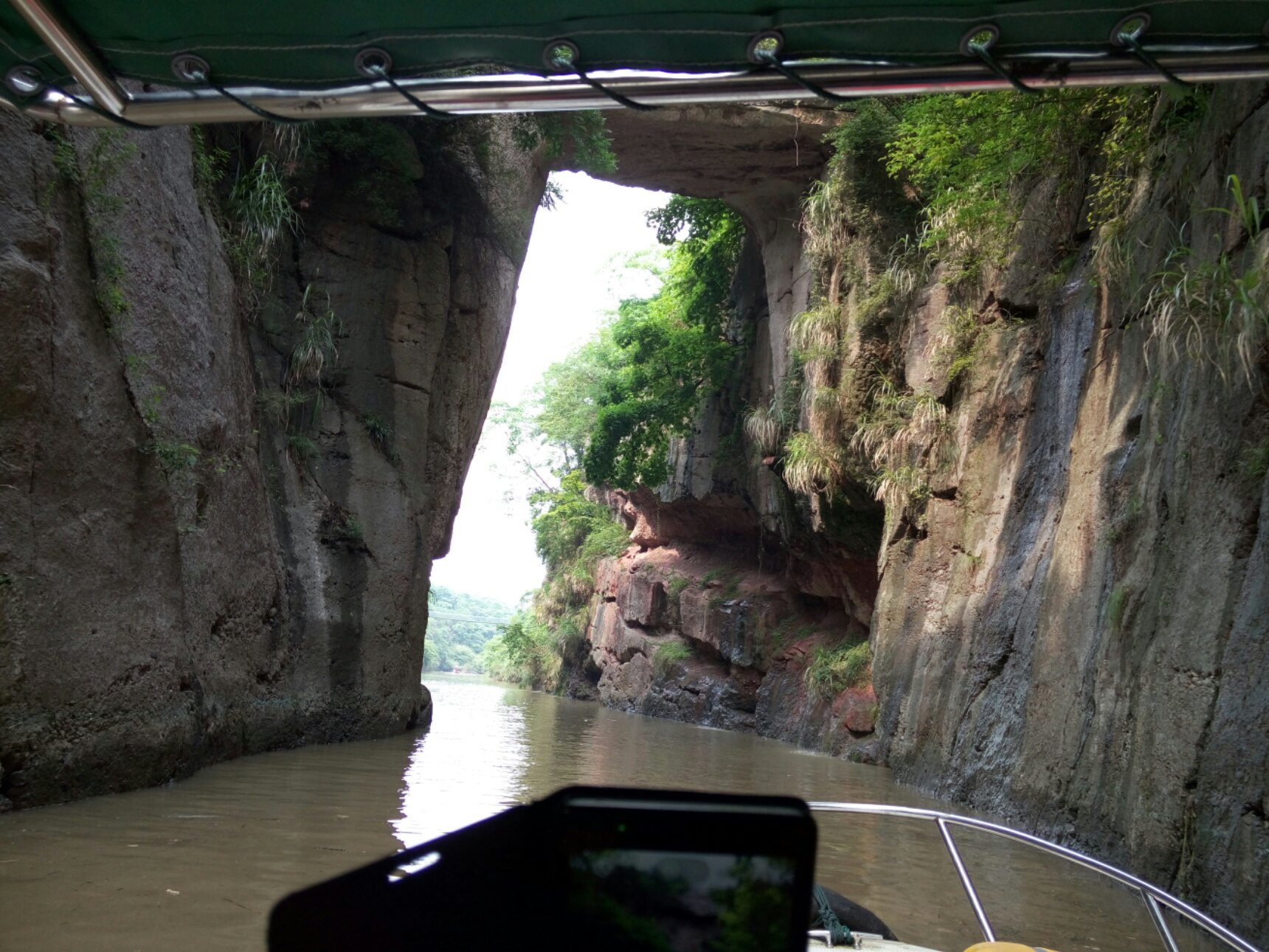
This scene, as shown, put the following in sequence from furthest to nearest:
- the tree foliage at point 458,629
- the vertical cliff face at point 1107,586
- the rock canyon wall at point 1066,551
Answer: the tree foliage at point 458,629 → the rock canyon wall at point 1066,551 → the vertical cliff face at point 1107,586

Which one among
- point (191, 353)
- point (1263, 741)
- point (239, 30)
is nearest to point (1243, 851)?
point (1263, 741)

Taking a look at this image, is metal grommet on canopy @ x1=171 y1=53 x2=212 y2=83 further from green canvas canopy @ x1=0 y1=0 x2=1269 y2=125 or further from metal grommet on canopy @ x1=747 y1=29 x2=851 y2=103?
metal grommet on canopy @ x1=747 y1=29 x2=851 y2=103

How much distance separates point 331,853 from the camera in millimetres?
5469

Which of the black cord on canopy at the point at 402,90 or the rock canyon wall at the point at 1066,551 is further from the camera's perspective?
the rock canyon wall at the point at 1066,551

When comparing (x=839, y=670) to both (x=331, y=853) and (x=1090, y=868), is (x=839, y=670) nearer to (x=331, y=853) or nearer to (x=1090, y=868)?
(x=331, y=853)

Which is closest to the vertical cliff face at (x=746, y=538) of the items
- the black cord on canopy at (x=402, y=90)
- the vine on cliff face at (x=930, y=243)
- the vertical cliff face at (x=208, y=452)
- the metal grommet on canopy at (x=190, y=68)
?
the vine on cliff face at (x=930, y=243)

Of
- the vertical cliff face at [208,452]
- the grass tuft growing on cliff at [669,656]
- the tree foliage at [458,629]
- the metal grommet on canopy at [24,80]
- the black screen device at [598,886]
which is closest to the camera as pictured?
the black screen device at [598,886]

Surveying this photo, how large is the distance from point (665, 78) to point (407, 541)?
1123 cm

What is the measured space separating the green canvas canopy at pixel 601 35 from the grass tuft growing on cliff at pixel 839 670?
14.8 metres

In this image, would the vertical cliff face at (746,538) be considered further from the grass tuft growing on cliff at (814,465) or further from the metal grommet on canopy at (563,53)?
the metal grommet on canopy at (563,53)

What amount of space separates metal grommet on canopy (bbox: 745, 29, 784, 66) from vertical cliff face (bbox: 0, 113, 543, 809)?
471 centimetres

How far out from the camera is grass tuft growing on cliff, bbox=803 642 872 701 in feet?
56.6

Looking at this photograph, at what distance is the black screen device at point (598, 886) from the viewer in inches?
39.2

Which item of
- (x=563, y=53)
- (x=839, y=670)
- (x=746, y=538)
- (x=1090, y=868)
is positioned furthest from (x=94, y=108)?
(x=746, y=538)
